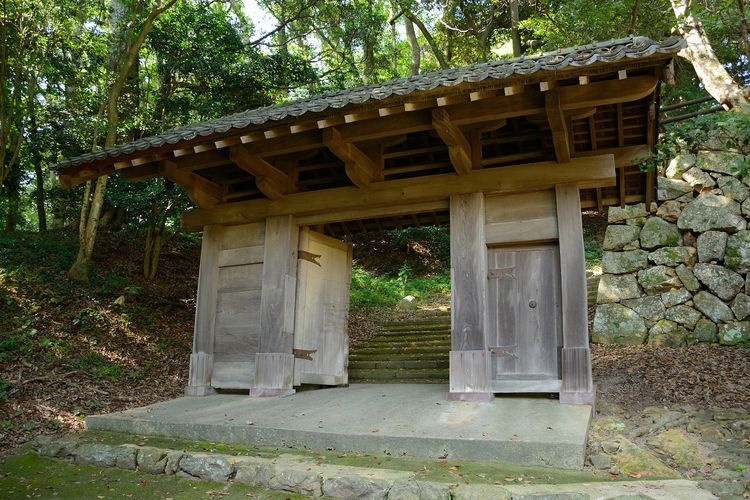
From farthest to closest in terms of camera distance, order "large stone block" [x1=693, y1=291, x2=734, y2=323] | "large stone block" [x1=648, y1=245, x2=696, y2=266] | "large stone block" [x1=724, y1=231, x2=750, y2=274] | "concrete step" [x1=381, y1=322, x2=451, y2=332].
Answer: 1. "concrete step" [x1=381, y1=322, x2=451, y2=332]
2. "large stone block" [x1=648, y1=245, x2=696, y2=266]
3. "large stone block" [x1=724, y1=231, x2=750, y2=274]
4. "large stone block" [x1=693, y1=291, x2=734, y2=323]

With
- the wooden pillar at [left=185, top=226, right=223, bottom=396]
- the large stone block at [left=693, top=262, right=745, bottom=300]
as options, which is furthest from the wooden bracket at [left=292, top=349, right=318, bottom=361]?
the large stone block at [left=693, top=262, right=745, bottom=300]

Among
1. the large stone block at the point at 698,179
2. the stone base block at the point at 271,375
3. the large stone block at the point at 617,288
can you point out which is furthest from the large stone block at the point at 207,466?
the large stone block at the point at 698,179

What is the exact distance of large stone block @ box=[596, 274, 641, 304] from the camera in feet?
30.4

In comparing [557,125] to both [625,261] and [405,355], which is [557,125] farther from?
[625,261]

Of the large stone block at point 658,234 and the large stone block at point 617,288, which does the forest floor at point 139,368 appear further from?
the large stone block at point 658,234

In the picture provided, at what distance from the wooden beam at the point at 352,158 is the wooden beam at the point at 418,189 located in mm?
169

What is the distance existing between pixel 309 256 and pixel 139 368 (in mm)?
3417

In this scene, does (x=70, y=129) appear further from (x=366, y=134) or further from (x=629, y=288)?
(x=629, y=288)

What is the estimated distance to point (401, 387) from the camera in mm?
6312

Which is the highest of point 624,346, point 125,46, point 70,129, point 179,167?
point 125,46

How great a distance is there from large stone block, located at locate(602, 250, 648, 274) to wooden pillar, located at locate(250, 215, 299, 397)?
6.19 metres

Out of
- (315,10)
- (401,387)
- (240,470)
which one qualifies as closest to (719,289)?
(401,387)

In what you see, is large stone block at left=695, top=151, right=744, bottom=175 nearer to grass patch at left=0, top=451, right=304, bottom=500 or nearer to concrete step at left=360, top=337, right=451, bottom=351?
concrete step at left=360, top=337, right=451, bottom=351

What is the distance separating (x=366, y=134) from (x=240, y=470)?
3.22 metres
